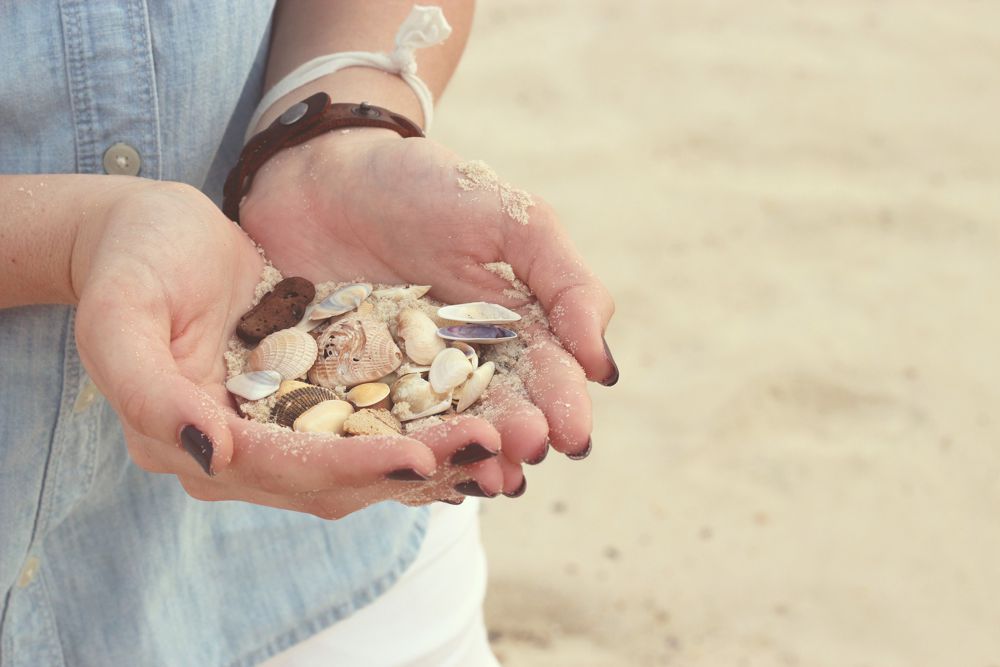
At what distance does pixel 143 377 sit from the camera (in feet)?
3.39

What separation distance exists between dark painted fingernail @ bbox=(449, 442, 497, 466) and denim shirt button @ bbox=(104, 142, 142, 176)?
2.05 ft

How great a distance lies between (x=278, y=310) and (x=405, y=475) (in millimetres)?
484

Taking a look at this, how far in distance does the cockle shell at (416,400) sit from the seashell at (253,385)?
0.16m

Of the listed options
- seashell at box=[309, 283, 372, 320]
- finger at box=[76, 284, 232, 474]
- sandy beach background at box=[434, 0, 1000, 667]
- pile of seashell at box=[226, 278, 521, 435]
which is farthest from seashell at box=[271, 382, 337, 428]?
sandy beach background at box=[434, 0, 1000, 667]

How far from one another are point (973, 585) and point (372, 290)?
1586 millimetres

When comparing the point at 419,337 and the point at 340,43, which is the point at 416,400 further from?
the point at 340,43

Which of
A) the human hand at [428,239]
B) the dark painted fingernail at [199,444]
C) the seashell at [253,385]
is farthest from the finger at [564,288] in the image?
the dark painted fingernail at [199,444]

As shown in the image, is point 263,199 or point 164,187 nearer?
point 164,187

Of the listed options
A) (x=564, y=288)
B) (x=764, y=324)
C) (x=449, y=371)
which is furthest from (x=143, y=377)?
(x=764, y=324)

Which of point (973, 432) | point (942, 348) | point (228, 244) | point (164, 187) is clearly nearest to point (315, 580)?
point (228, 244)

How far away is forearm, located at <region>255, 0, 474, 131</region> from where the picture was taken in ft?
5.15

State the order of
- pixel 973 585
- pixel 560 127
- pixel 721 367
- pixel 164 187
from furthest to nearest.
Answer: pixel 560 127 < pixel 721 367 < pixel 973 585 < pixel 164 187

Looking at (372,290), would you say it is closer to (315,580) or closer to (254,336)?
(254,336)

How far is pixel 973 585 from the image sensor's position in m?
2.30
